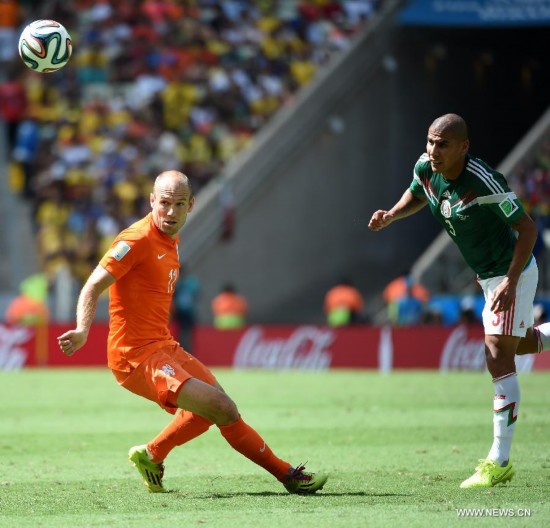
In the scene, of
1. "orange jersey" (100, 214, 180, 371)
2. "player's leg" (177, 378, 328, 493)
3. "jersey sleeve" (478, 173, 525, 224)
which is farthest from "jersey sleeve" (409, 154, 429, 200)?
"player's leg" (177, 378, 328, 493)

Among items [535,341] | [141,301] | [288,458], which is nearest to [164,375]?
[141,301]

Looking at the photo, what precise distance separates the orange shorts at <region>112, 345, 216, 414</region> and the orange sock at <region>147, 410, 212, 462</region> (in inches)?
7.1

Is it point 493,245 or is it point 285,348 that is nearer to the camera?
point 493,245

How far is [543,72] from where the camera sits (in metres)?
29.7

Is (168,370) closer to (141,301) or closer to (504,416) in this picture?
(141,301)

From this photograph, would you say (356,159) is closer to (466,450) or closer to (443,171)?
(466,450)

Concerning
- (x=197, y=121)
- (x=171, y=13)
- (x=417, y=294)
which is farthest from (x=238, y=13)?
(x=417, y=294)

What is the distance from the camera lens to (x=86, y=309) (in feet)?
26.0

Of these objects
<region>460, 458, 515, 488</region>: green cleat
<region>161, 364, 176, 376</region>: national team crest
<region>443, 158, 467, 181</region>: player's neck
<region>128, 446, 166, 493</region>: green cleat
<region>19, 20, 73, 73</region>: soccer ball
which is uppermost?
<region>19, 20, 73, 73</region>: soccer ball

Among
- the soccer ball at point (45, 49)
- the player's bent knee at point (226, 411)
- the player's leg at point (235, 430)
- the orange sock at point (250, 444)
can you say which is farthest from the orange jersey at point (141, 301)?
the soccer ball at point (45, 49)

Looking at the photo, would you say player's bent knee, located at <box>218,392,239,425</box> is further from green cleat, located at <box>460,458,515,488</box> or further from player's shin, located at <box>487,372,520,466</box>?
player's shin, located at <box>487,372,520,466</box>

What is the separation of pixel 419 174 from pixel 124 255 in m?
2.34

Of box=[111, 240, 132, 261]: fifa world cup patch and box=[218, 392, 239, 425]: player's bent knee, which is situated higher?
box=[111, 240, 132, 261]: fifa world cup patch

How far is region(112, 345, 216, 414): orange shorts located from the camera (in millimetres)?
8109
